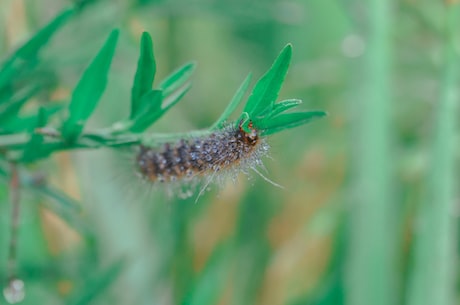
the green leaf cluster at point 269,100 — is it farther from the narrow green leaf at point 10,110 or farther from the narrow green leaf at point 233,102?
the narrow green leaf at point 10,110

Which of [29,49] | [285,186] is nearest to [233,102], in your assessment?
[29,49]

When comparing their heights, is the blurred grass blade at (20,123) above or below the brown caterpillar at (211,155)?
below

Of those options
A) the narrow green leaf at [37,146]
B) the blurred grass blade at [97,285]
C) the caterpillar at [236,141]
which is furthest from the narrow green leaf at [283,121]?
the blurred grass blade at [97,285]

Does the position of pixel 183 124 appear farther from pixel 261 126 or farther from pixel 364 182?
pixel 261 126

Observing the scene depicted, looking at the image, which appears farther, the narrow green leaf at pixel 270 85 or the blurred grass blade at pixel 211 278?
the blurred grass blade at pixel 211 278

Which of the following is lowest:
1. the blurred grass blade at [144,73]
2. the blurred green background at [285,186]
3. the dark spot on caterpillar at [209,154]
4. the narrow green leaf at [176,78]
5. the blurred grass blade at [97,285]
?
the blurred grass blade at [97,285]

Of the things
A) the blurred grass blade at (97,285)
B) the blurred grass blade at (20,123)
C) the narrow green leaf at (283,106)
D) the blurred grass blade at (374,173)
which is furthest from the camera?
the blurred grass blade at (374,173)

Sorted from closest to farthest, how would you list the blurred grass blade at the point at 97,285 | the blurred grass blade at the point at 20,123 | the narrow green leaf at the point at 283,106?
the narrow green leaf at the point at 283,106 → the blurred grass blade at the point at 20,123 → the blurred grass blade at the point at 97,285

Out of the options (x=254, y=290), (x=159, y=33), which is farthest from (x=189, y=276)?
(x=159, y=33)

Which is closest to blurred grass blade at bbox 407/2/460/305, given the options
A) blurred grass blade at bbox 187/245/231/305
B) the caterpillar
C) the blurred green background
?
the blurred green background
